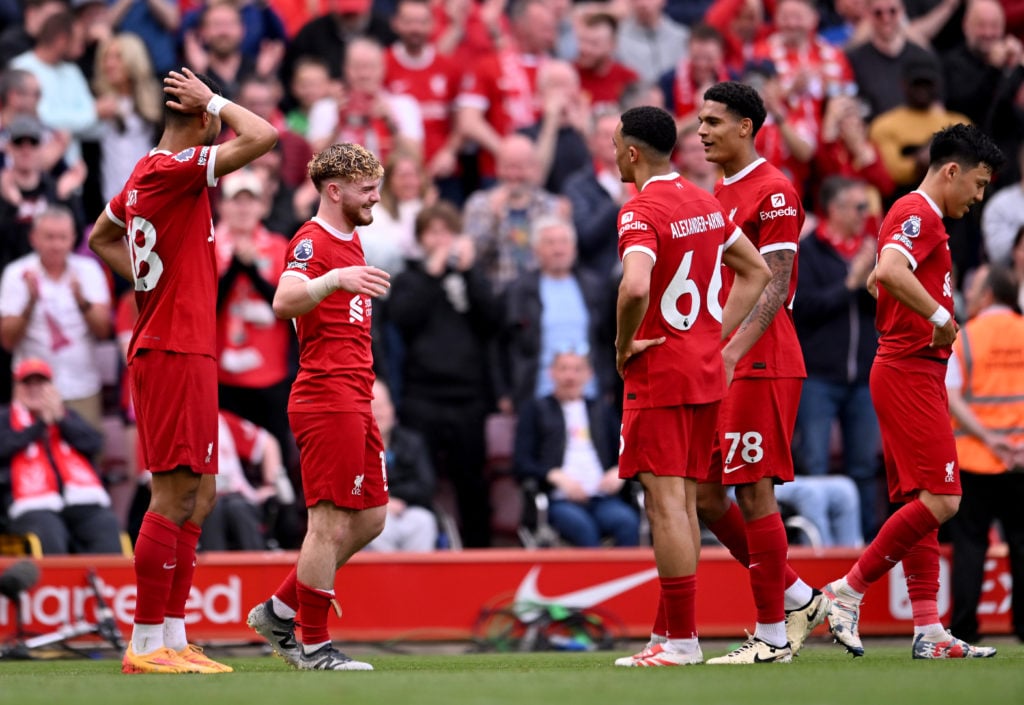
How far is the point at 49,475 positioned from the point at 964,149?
6.88m

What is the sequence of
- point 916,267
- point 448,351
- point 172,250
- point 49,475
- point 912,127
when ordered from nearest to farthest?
point 172,250 → point 916,267 → point 49,475 → point 448,351 → point 912,127

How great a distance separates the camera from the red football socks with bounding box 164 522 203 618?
858 cm

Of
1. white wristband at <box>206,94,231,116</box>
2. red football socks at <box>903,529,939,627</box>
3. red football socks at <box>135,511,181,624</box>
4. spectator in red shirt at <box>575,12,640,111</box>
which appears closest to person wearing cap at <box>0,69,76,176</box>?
spectator in red shirt at <box>575,12,640,111</box>

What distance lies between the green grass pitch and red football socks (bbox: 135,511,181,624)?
36 cm

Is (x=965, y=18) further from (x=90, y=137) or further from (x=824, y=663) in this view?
(x=824, y=663)

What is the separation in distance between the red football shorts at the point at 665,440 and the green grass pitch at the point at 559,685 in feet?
3.20

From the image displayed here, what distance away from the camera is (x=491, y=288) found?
542 inches

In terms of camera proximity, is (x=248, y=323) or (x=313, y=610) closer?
(x=313, y=610)

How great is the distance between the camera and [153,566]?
830 cm

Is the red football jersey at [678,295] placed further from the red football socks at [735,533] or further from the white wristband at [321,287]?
the white wristband at [321,287]

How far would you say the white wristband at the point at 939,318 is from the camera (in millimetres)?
8859

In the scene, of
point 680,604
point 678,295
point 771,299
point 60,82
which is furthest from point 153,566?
point 60,82

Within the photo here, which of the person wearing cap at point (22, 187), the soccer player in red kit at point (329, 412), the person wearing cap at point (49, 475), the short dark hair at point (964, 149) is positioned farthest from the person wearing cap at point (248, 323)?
the short dark hair at point (964, 149)

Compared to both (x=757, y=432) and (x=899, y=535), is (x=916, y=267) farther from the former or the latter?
(x=899, y=535)
